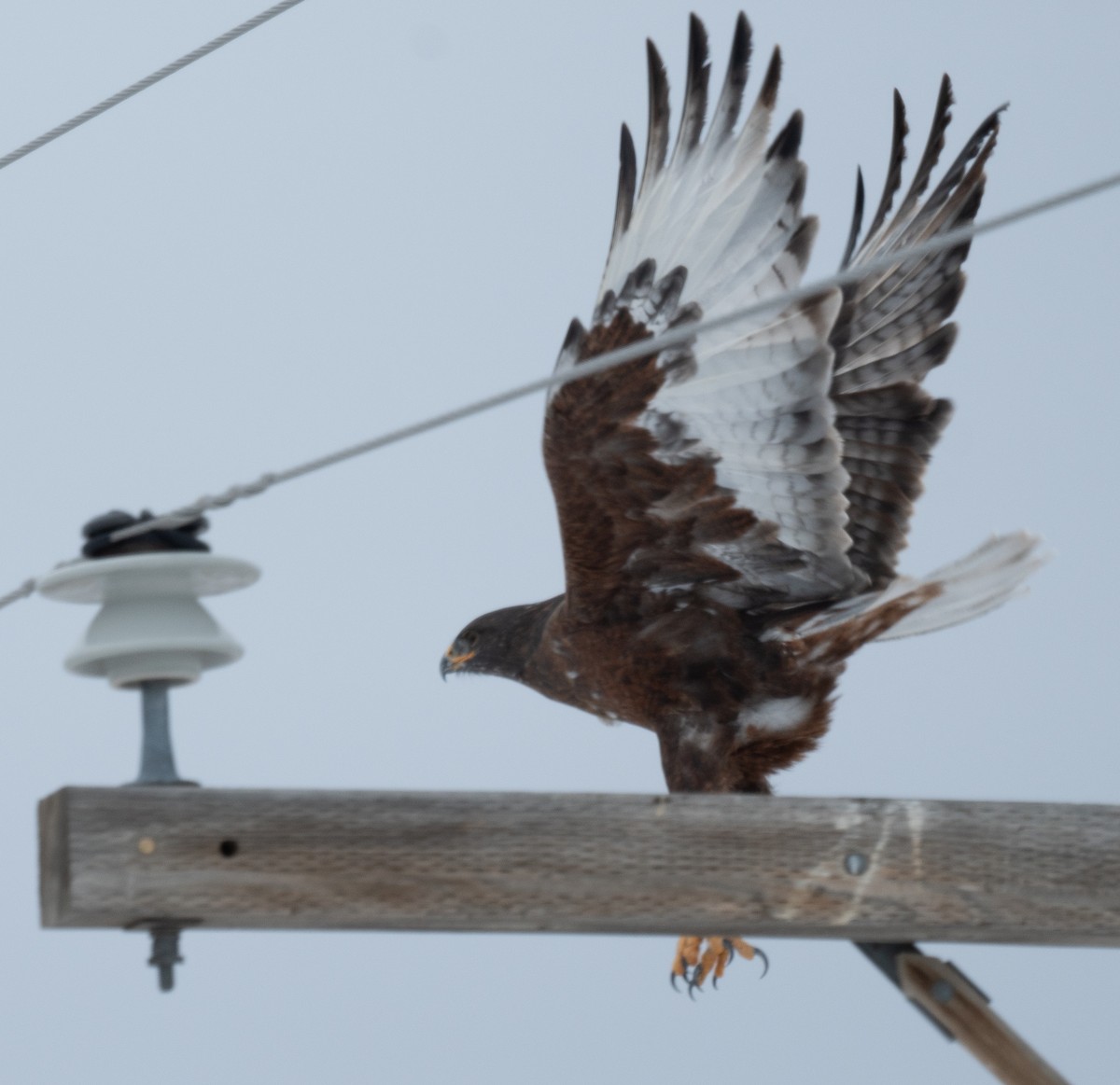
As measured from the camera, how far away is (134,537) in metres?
→ 2.42

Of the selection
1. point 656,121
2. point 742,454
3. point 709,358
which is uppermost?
point 656,121

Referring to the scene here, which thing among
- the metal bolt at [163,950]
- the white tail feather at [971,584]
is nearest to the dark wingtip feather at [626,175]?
the white tail feather at [971,584]

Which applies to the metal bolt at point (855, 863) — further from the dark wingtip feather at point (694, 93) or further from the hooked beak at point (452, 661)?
the hooked beak at point (452, 661)

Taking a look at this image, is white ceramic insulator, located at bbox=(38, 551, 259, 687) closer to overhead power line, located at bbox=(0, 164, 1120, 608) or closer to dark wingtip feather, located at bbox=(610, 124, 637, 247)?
overhead power line, located at bbox=(0, 164, 1120, 608)

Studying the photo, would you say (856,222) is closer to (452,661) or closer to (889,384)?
(889,384)

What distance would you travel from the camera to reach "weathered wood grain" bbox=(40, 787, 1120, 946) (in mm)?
2330

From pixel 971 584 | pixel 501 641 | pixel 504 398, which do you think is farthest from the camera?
pixel 501 641

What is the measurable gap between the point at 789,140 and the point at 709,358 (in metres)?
0.46

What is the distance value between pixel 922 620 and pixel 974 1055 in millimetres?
1400

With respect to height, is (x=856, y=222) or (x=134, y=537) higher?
(x=856, y=222)

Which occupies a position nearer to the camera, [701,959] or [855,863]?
[855,863]

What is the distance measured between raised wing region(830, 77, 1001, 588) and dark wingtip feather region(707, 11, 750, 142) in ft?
1.59

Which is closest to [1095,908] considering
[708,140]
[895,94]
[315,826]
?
[315,826]

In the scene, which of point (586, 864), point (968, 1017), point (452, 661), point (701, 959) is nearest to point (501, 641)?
point (452, 661)
